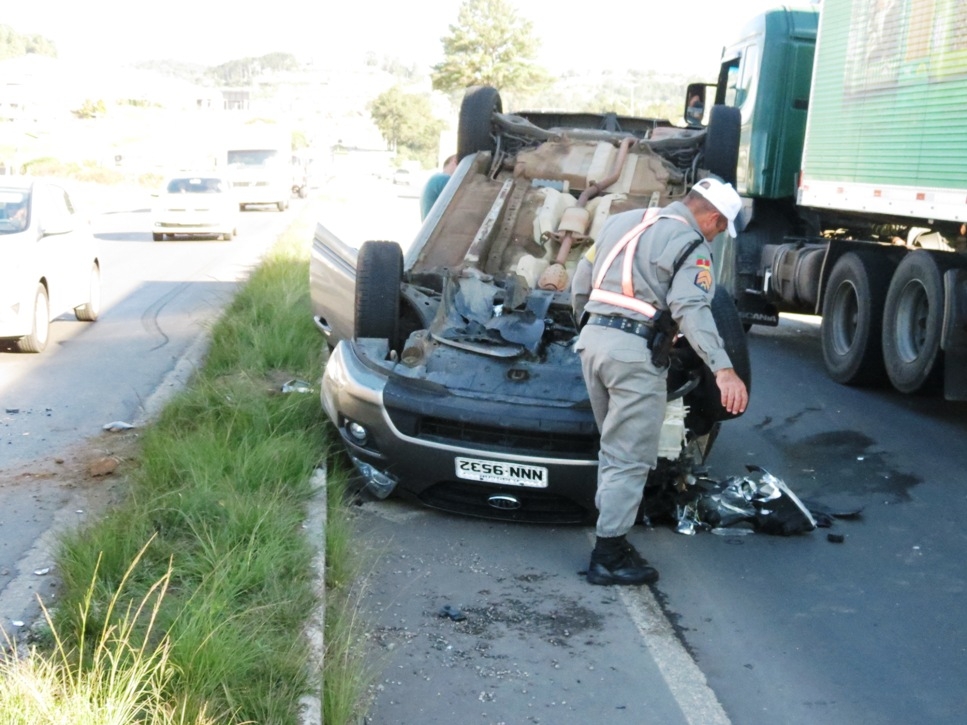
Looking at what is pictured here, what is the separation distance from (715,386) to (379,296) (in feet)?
6.47

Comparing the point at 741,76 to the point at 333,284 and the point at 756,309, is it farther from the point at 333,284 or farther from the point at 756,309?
the point at 333,284

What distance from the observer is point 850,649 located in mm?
4586

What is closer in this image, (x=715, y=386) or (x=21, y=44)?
(x=715, y=386)

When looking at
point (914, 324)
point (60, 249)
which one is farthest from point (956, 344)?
point (60, 249)

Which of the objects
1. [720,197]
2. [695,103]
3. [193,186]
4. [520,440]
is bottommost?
[193,186]

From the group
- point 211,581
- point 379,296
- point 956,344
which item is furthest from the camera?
point 956,344

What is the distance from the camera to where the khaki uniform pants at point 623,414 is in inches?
201

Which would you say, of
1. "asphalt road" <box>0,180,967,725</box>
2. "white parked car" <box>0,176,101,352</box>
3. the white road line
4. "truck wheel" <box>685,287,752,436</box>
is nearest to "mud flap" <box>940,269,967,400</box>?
"asphalt road" <box>0,180,967,725</box>

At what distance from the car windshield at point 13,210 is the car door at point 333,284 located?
4015mm

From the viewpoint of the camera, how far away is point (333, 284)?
24.5 feet

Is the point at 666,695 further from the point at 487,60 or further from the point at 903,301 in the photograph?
the point at 487,60

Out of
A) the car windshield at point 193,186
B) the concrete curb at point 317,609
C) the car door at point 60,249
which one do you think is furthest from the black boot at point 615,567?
the car windshield at point 193,186

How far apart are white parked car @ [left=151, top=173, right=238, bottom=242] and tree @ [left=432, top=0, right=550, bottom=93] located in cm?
4264

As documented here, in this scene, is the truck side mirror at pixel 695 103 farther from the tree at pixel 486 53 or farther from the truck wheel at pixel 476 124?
the tree at pixel 486 53
